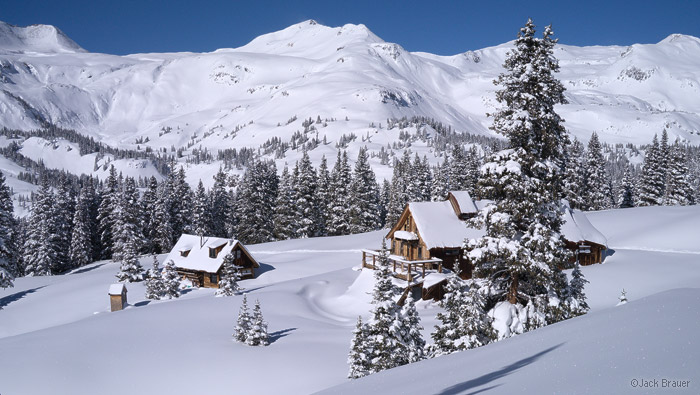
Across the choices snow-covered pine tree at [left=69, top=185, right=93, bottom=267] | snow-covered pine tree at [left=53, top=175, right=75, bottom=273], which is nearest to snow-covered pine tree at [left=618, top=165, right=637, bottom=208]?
snow-covered pine tree at [left=69, top=185, right=93, bottom=267]

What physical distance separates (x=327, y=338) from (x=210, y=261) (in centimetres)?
2372

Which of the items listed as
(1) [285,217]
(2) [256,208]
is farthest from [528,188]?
(2) [256,208]

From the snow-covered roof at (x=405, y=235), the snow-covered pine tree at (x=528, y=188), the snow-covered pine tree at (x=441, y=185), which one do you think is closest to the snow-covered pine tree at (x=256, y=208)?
the snow-covered pine tree at (x=441, y=185)

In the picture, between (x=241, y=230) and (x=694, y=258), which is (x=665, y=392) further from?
(x=241, y=230)

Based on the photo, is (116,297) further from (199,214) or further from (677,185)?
(677,185)

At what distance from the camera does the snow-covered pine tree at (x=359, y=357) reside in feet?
50.6

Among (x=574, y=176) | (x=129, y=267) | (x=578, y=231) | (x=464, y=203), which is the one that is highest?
(x=574, y=176)

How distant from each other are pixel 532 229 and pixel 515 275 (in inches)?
68.3

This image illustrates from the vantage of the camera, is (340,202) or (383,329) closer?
(383,329)

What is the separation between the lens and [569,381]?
18.2 feet

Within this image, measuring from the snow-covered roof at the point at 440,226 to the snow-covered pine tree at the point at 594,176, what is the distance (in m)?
37.2

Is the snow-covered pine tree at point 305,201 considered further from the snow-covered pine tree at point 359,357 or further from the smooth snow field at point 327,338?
the snow-covered pine tree at point 359,357

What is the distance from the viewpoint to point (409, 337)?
16.2 metres

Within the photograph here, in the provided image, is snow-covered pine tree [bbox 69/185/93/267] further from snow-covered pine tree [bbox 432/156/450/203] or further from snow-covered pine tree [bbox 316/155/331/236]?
snow-covered pine tree [bbox 432/156/450/203]
